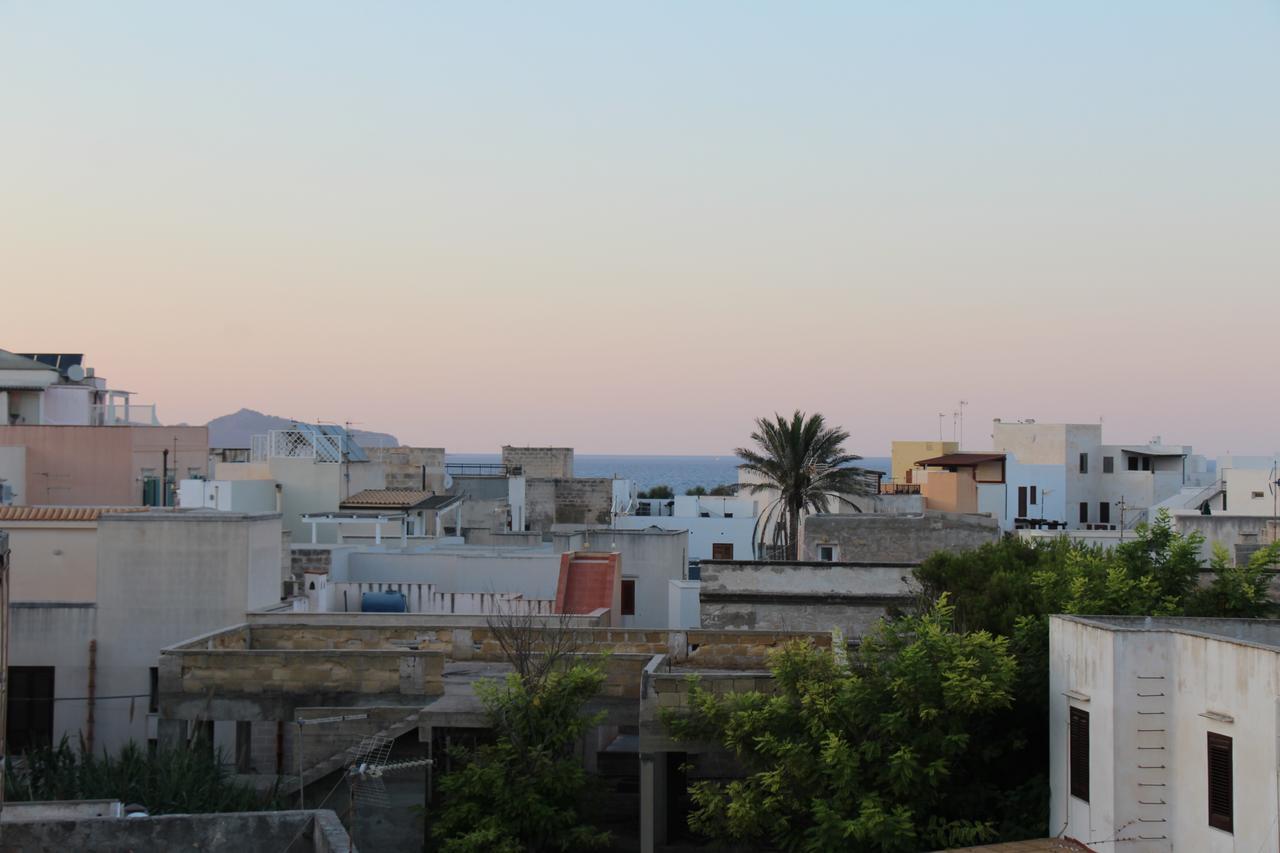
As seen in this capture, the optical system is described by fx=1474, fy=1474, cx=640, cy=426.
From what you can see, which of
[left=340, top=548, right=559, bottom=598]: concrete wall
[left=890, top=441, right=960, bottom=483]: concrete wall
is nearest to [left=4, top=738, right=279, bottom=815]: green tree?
[left=340, top=548, right=559, bottom=598]: concrete wall

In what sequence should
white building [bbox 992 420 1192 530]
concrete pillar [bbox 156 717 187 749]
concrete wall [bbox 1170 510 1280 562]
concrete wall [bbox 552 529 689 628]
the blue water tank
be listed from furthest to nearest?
white building [bbox 992 420 1192 530]
concrete wall [bbox 1170 510 1280 562]
concrete wall [bbox 552 529 689 628]
the blue water tank
concrete pillar [bbox 156 717 187 749]

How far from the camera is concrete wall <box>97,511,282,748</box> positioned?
93.0 ft

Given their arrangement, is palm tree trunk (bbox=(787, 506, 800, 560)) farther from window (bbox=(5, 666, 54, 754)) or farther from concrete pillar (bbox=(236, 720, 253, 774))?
window (bbox=(5, 666, 54, 754))

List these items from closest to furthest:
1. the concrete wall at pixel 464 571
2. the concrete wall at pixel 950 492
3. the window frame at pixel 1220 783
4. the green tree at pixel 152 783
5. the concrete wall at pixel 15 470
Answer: the window frame at pixel 1220 783, the green tree at pixel 152 783, the concrete wall at pixel 464 571, the concrete wall at pixel 15 470, the concrete wall at pixel 950 492

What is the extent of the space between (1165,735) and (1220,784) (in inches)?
41.3

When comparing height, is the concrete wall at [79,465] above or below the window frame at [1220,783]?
above

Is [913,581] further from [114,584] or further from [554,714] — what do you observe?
[114,584]

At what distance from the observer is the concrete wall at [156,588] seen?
1116 inches

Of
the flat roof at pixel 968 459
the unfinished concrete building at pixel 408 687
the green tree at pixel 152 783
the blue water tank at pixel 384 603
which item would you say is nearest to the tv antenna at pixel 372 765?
the unfinished concrete building at pixel 408 687

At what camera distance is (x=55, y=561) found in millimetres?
30281

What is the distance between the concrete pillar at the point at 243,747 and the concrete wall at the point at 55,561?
482cm

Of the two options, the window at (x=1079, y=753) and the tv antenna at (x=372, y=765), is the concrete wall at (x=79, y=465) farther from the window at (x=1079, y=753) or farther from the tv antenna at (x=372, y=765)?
the window at (x=1079, y=753)

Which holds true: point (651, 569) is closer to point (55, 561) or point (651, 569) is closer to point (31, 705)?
point (55, 561)

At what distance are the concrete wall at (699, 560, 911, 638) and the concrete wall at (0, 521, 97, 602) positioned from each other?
13.0m
